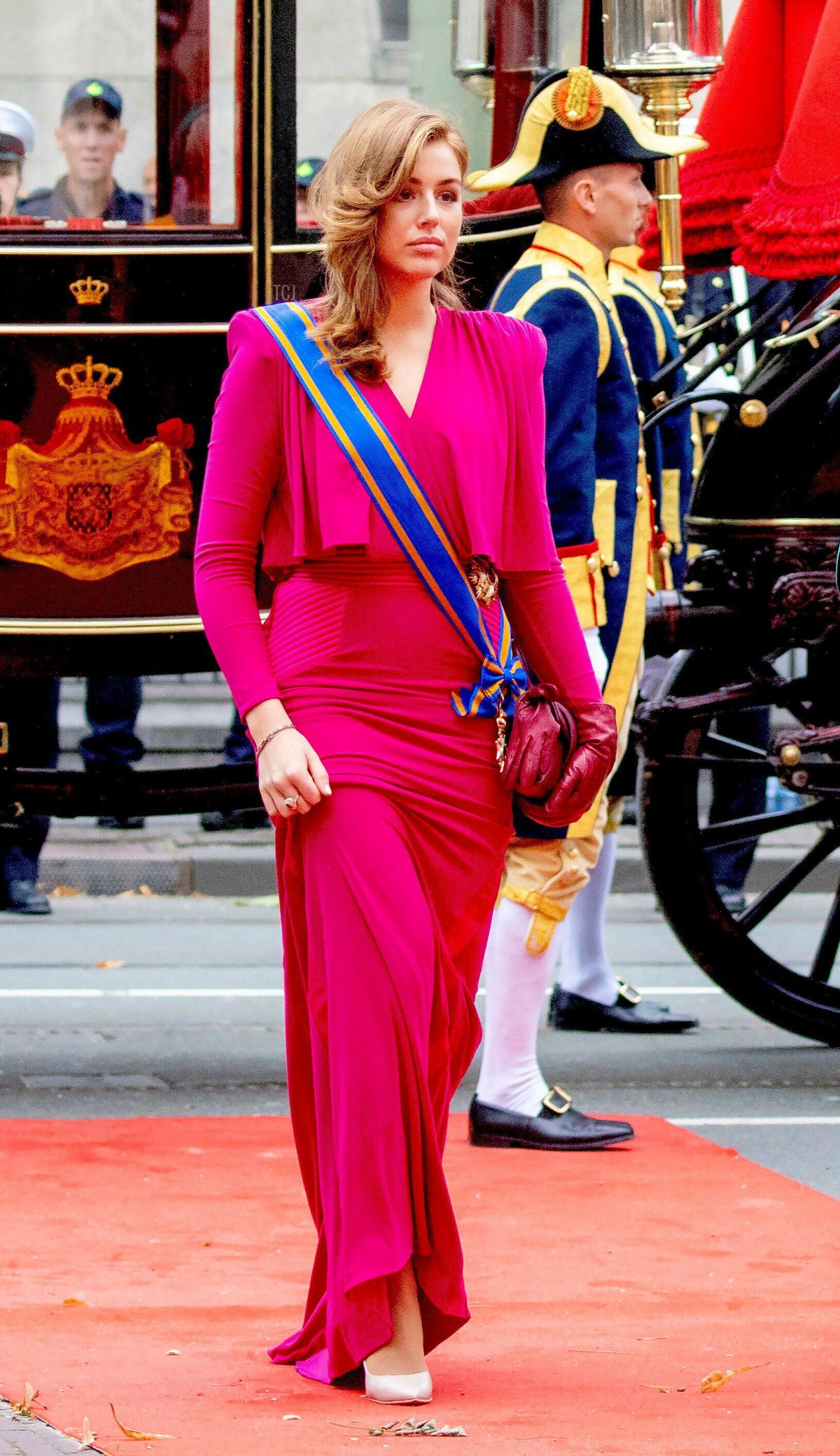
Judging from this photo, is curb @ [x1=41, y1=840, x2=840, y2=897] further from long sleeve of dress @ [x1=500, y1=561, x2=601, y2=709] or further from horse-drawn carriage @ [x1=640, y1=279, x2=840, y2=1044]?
long sleeve of dress @ [x1=500, y1=561, x2=601, y2=709]

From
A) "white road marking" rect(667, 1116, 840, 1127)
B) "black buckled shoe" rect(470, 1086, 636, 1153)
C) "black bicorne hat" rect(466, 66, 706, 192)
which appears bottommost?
"white road marking" rect(667, 1116, 840, 1127)

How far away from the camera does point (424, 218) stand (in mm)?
3662

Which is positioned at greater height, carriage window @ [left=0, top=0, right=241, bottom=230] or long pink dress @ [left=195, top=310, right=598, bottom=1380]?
carriage window @ [left=0, top=0, right=241, bottom=230]

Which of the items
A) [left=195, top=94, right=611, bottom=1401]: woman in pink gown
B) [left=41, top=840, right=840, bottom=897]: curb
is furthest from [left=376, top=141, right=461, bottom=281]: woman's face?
[left=41, top=840, right=840, bottom=897]: curb

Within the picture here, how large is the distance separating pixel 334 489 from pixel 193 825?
7535mm

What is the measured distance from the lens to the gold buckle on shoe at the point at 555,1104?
555 cm

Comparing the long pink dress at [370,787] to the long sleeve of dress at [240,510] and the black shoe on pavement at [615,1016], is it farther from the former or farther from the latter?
the black shoe on pavement at [615,1016]

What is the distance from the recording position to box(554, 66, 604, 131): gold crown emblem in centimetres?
575

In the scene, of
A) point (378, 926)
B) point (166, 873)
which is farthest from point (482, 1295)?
point (166, 873)

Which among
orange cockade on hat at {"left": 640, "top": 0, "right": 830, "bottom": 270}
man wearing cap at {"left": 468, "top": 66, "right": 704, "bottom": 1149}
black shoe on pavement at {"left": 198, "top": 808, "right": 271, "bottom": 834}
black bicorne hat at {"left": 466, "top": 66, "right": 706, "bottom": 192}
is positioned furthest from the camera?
black shoe on pavement at {"left": 198, "top": 808, "right": 271, "bottom": 834}

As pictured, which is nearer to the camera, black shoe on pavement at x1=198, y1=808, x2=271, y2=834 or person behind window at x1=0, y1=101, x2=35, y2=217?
person behind window at x1=0, y1=101, x2=35, y2=217

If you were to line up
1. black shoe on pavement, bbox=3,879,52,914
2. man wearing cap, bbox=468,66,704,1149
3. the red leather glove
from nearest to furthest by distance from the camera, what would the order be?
the red leather glove < man wearing cap, bbox=468,66,704,1149 < black shoe on pavement, bbox=3,879,52,914

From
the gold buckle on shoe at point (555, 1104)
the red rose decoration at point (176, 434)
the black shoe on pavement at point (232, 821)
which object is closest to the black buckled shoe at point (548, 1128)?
the gold buckle on shoe at point (555, 1104)

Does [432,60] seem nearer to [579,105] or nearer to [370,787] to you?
[579,105]
